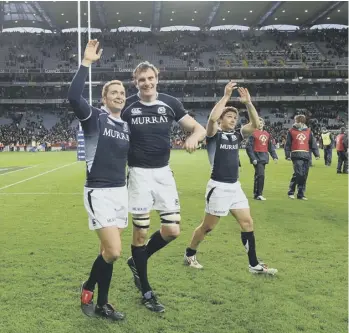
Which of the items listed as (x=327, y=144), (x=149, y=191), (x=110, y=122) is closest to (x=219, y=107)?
(x=149, y=191)

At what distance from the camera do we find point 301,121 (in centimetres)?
1129

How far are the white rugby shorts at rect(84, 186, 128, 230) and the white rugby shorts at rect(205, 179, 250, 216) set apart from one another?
1.66 meters

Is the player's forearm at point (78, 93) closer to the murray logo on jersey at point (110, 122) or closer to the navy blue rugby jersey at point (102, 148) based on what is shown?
the navy blue rugby jersey at point (102, 148)

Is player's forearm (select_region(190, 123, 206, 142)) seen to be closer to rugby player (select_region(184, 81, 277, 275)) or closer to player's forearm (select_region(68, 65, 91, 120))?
rugby player (select_region(184, 81, 277, 275))

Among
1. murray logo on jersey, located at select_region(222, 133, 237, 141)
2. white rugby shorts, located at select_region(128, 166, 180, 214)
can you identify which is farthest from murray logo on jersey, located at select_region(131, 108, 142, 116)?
murray logo on jersey, located at select_region(222, 133, 237, 141)

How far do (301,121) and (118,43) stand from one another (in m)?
55.4

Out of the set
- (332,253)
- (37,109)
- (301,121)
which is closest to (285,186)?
(301,121)

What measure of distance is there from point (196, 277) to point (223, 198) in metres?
1.01

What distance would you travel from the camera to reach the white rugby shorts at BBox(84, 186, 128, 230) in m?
4.02

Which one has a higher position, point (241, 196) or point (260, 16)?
point (260, 16)

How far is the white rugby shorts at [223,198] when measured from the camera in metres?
5.48

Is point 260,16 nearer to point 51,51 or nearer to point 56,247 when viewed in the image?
point 51,51

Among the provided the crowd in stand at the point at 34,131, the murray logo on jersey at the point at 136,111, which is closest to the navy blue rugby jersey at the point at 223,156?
the murray logo on jersey at the point at 136,111

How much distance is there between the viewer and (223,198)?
549cm
